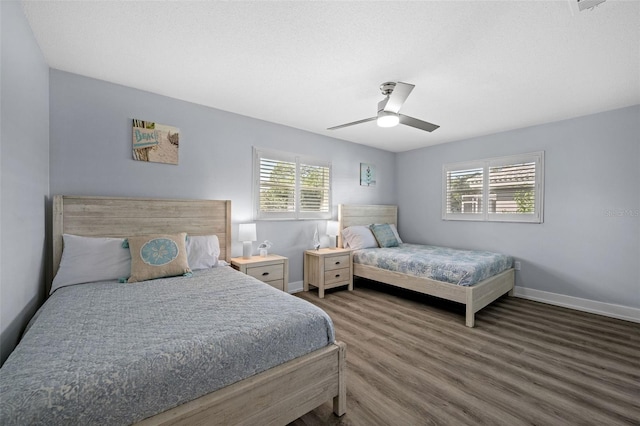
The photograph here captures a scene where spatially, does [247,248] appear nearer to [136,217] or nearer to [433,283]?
[136,217]

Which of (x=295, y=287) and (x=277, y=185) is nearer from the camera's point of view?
(x=277, y=185)

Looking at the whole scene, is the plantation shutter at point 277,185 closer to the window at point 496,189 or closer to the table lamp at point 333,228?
the table lamp at point 333,228

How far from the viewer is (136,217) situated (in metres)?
2.72

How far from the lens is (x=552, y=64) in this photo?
2238 millimetres

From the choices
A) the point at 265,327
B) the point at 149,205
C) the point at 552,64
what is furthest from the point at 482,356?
the point at 149,205

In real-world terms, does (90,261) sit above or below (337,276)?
above

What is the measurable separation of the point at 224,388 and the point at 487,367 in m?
2.00

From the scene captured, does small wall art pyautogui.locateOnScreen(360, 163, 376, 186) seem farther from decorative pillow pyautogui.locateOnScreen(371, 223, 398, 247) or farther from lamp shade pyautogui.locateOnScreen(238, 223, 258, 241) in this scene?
lamp shade pyautogui.locateOnScreen(238, 223, 258, 241)

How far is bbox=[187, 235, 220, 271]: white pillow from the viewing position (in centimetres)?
269

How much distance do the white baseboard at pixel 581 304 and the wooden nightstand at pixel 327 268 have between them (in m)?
2.41

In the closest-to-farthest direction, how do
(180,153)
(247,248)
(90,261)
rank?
(90,261)
(180,153)
(247,248)

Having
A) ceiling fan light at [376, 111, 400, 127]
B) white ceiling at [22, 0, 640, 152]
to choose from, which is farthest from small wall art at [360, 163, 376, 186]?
ceiling fan light at [376, 111, 400, 127]

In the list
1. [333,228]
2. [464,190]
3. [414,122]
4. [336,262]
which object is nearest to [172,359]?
[414,122]

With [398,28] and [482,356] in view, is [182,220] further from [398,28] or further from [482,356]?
[482,356]
